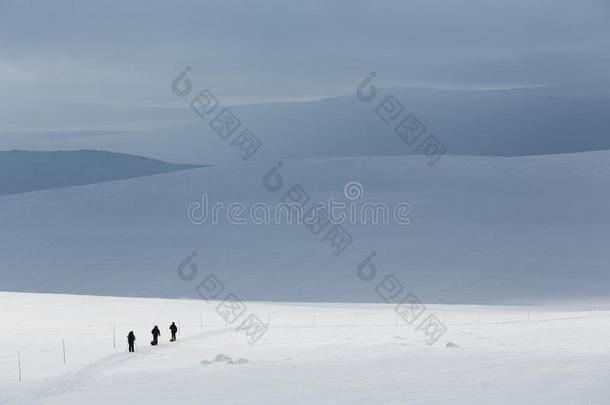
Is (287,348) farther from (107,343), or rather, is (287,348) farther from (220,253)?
(220,253)

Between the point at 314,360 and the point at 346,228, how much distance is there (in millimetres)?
27008

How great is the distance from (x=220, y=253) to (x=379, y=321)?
17310 millimetres

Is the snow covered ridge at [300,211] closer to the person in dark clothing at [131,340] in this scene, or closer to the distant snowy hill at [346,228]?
the distant snowy hill at [346,228]

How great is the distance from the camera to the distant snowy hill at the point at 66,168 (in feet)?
505

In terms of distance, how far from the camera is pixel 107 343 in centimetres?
2530

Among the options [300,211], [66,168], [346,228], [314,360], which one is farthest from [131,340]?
[66,168]

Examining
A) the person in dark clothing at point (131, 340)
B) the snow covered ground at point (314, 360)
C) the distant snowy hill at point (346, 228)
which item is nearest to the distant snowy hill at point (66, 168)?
the distant snowy hill at point (346, 228)

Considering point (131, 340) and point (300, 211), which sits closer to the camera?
point (131, 340)

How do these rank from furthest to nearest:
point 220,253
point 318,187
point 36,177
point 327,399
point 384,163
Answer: point 36,177 < point 384,163 < point 318,187 < point 220,253 < point 327,399

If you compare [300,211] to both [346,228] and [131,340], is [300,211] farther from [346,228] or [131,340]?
[131,340]

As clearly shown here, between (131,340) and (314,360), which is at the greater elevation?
(131,340)

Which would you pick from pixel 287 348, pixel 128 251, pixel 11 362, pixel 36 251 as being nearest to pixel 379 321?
pixel 287 348

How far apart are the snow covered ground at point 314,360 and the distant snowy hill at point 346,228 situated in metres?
7.35

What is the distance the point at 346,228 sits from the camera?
1897 inches
